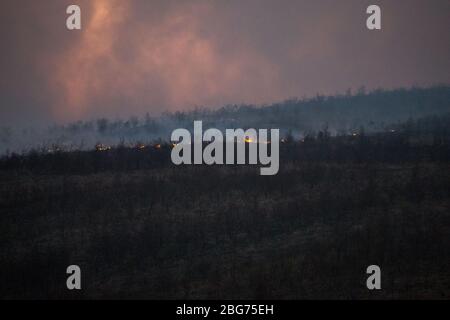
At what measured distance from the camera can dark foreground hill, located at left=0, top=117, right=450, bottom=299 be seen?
1219 inches

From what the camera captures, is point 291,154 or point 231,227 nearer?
point 231,227

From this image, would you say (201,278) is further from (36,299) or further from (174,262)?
(36,299)

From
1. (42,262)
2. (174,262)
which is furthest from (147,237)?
(42,262)

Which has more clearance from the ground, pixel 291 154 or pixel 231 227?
pixel 291 154

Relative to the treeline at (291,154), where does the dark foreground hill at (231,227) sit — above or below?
below

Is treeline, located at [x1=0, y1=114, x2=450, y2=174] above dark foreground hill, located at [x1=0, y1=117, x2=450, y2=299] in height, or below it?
above

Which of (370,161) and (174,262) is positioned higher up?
(370,161)

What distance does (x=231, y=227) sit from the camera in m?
40.2

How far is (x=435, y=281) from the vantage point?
29.1 metres

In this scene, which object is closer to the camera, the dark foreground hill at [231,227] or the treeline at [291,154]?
the dark foreground hill at [231,227]

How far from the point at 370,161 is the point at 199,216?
22.3 meters

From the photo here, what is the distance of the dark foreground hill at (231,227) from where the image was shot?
31.0 metres

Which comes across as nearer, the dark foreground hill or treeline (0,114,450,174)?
the dark foreground hill
